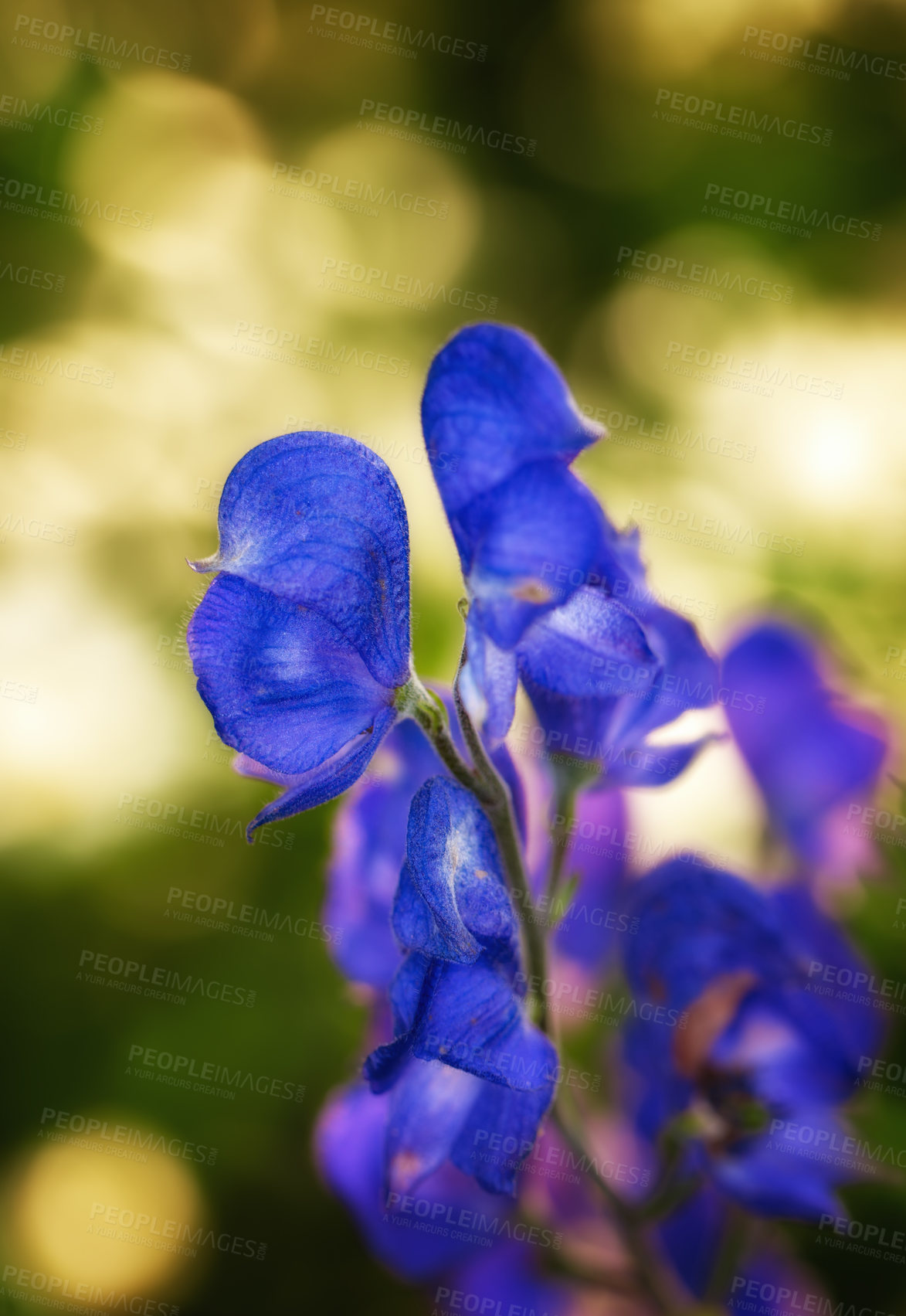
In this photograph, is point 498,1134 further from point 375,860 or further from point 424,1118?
point 375,860

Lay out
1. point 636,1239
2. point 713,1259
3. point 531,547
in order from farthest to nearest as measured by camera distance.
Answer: point 713,1259 < point 636,1239 < point 531,547

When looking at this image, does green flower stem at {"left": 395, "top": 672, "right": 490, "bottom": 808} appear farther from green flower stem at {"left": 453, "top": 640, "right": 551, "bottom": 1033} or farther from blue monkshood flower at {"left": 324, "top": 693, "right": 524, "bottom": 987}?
blue monkshood flower at {"left": 324, "top": 693, "right": 524, "bottom": 987}

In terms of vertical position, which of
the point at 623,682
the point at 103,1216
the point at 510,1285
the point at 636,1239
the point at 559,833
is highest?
the point at 623,682

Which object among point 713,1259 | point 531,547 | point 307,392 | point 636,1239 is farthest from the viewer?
point 307,392

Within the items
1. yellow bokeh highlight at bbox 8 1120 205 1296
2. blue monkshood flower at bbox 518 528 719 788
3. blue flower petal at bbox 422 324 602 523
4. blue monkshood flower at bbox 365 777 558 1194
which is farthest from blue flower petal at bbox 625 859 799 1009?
yellow bokeh highlight at bbox 8 1120 205 1296

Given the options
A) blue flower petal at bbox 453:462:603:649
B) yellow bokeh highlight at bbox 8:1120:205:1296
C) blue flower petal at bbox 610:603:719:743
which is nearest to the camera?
blue flower petal at bbox 453:462:603:649

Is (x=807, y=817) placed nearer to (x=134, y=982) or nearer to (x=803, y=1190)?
(x=803, y=1190)

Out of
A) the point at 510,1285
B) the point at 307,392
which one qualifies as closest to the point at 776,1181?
the point at 510,1285
